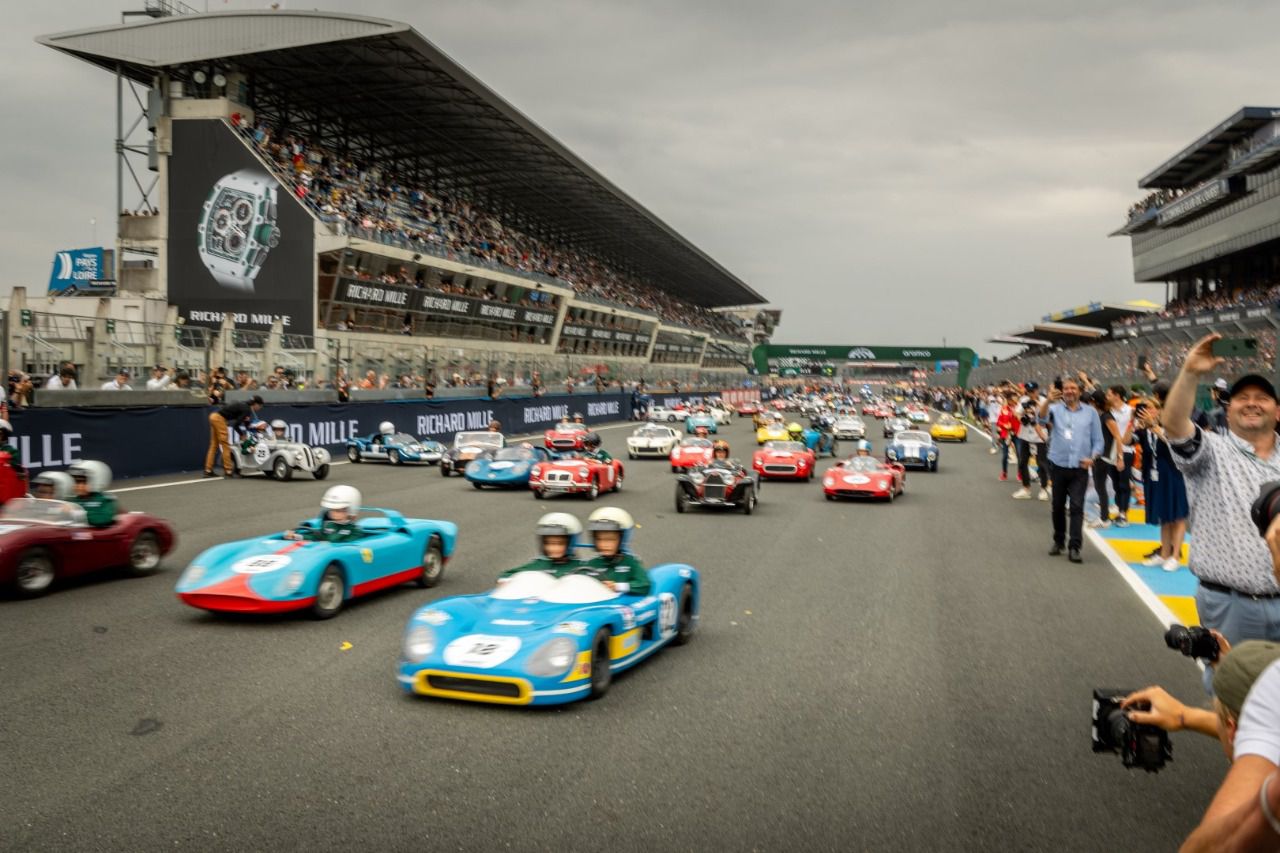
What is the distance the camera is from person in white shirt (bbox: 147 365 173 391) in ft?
70.7

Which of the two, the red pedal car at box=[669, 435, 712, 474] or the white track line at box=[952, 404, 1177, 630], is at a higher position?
the red pedal car at box=[669, 435, 712, 474]

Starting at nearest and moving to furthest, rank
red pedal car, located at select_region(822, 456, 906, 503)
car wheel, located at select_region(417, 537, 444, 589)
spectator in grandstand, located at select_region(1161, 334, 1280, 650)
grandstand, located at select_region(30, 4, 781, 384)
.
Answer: spectator in grandstand, located at select_region(1161, 334, 1280, 650)
car wheel, located at select_region(417, 537, 444, 589)
red pedal car, located at select_region(822, 456, 906, 503)
grandstand, located at select_region(30, 4, 781, 384)

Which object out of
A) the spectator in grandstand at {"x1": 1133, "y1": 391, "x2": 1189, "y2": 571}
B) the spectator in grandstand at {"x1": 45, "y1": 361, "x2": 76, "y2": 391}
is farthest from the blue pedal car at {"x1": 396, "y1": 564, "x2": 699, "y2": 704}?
the spectator in grandstand at {"x1": 45, "y1": 361, "x2": 76, "y2": 391}

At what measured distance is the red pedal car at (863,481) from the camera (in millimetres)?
18547

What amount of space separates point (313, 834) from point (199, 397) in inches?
794

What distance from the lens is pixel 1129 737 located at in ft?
9.00

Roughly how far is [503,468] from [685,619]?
12311 mm

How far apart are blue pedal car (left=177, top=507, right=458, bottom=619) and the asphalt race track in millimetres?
253

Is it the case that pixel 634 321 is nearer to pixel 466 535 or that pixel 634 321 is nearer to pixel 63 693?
pixel 466 535

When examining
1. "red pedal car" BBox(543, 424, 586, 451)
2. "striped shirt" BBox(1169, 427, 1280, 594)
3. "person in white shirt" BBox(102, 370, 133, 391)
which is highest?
"person in white shirt" BBox(102, 370, 133, 391)

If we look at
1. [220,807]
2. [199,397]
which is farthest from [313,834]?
[199,397]

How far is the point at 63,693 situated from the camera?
625cm

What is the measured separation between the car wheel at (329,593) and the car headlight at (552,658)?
9.70ft

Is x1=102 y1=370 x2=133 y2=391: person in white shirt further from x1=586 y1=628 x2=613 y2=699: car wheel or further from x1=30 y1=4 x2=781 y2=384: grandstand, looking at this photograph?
x1=586 y1=628 x2=613 y2=699: car wheel
